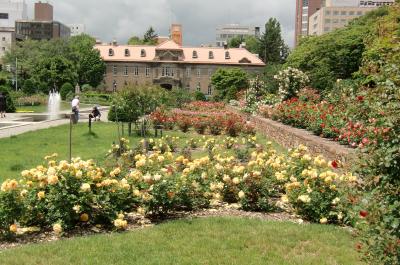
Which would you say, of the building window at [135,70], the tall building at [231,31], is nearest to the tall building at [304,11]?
the tall building at [231,31]

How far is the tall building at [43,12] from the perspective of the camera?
132 m

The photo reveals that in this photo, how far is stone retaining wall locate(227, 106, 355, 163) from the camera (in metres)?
9.02

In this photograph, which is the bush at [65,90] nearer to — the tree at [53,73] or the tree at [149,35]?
the tree at [53,73]

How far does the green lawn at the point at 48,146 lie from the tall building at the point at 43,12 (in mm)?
119758

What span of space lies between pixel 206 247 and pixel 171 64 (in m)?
69.4

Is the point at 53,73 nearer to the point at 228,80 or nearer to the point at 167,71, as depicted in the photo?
the point at 228,80

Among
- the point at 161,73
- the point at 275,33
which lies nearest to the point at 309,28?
the point at 275,33

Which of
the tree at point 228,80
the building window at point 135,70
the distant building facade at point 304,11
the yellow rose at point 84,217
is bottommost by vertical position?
the yellow rose at point 84,217

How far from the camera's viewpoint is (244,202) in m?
6.70

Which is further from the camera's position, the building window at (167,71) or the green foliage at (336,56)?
the building window at (167,71)

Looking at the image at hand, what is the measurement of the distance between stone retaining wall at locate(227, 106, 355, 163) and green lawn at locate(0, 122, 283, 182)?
628 millimetres

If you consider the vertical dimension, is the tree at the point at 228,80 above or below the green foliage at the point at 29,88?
above

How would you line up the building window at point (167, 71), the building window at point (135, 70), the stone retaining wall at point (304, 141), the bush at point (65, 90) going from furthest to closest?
the building window at point (135, 70) < the building window at point (167, 71) < the bush at point (65, 90) < the stone retaining wall at point (304, 141)

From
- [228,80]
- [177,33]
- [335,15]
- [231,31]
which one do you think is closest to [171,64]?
[228,80]
